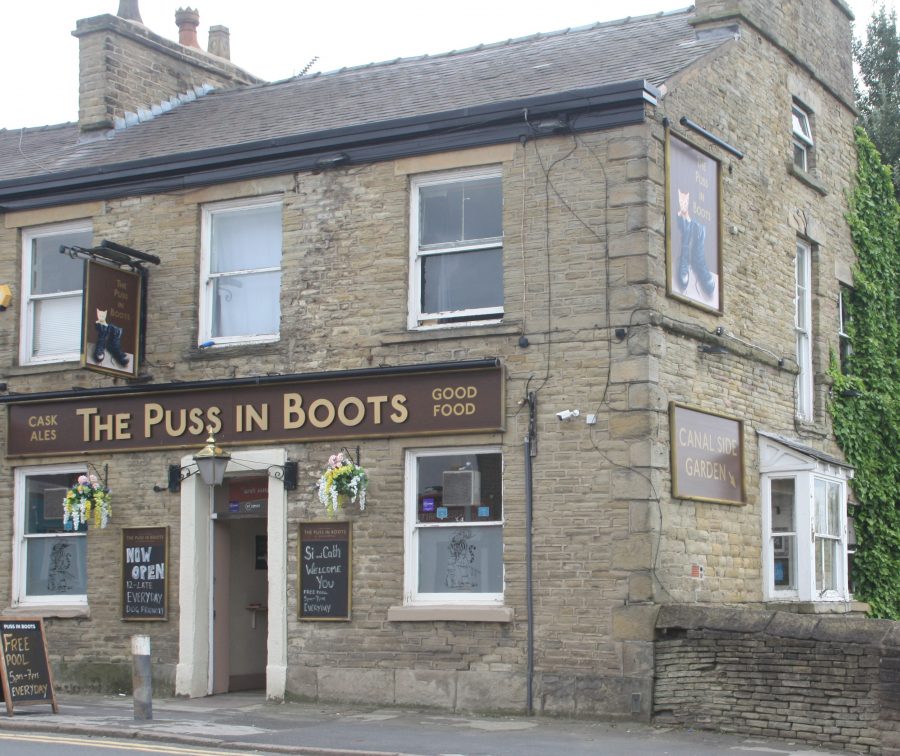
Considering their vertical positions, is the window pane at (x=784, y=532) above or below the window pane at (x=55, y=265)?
below

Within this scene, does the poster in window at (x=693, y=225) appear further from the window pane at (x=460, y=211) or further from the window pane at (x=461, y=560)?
the window pane at (x=461, y=560)

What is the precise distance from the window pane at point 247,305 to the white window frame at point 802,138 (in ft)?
24.8

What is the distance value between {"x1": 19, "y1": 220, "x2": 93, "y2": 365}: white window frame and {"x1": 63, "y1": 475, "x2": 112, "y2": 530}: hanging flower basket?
6.21 feet

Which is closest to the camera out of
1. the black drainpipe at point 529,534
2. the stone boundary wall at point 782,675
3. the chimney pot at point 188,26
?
the stone boundary wall at point 782,675

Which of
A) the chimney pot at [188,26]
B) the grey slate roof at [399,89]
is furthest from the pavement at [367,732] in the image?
the chimney pot at [188,26]

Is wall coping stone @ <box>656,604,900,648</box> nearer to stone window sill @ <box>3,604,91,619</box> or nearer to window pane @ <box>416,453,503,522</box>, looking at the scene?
window pane @ <box>416,453,503,522</box>

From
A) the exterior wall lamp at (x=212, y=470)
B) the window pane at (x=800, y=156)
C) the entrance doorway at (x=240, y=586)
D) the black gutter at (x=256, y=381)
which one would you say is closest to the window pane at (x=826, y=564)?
the black gutter at (x=256, y=381)

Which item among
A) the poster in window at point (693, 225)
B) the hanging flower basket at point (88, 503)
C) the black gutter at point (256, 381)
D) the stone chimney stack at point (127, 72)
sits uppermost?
the stone chimney stack at point (127, 72)

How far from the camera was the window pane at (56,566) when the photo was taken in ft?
59.6

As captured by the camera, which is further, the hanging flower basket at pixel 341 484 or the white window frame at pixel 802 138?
the white window frame at pixel 802 138

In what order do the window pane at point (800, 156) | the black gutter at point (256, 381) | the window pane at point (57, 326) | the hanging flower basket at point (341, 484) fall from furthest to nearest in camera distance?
the window pane at point (800, 156) → the window pane at point (57, 326) → the hanging flower basket at point (341, 484) → the black gutter at point (256, 381)

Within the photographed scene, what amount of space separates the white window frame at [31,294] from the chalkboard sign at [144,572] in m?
2.78

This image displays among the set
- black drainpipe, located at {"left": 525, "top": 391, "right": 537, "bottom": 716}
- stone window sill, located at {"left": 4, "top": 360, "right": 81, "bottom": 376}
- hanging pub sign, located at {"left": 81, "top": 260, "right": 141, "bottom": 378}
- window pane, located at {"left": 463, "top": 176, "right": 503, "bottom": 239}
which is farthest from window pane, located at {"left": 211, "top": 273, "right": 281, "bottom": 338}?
black drainpipe, located at {"left": 525, "top": 391, "right": 537, "bottom": 716}

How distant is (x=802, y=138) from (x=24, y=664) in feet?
40.6
